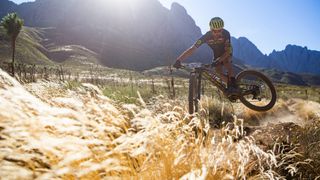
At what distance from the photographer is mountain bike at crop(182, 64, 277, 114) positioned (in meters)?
8.96

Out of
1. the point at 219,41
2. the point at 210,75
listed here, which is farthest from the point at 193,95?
the point at 219,41

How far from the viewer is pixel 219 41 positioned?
922cm

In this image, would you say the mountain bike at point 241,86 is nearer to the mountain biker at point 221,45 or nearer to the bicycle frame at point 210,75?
the bicycle frame at point 210,75

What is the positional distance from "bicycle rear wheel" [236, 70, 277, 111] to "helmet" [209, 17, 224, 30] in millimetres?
1271

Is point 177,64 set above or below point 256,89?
above

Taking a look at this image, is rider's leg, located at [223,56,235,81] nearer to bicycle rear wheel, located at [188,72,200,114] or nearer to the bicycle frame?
the bicycle frame

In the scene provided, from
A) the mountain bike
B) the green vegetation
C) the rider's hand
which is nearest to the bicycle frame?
the mountain bike

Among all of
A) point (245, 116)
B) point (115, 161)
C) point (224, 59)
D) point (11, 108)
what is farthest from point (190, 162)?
point (245, 116)

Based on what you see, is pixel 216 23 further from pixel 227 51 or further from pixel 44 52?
pixel 44 52

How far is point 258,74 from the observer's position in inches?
383

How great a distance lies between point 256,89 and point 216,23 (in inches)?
73.8

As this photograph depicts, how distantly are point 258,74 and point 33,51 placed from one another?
429ft

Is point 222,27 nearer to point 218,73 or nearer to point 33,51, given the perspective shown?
point 218,73

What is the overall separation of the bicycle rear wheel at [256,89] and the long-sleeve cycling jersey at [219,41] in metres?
0.73
